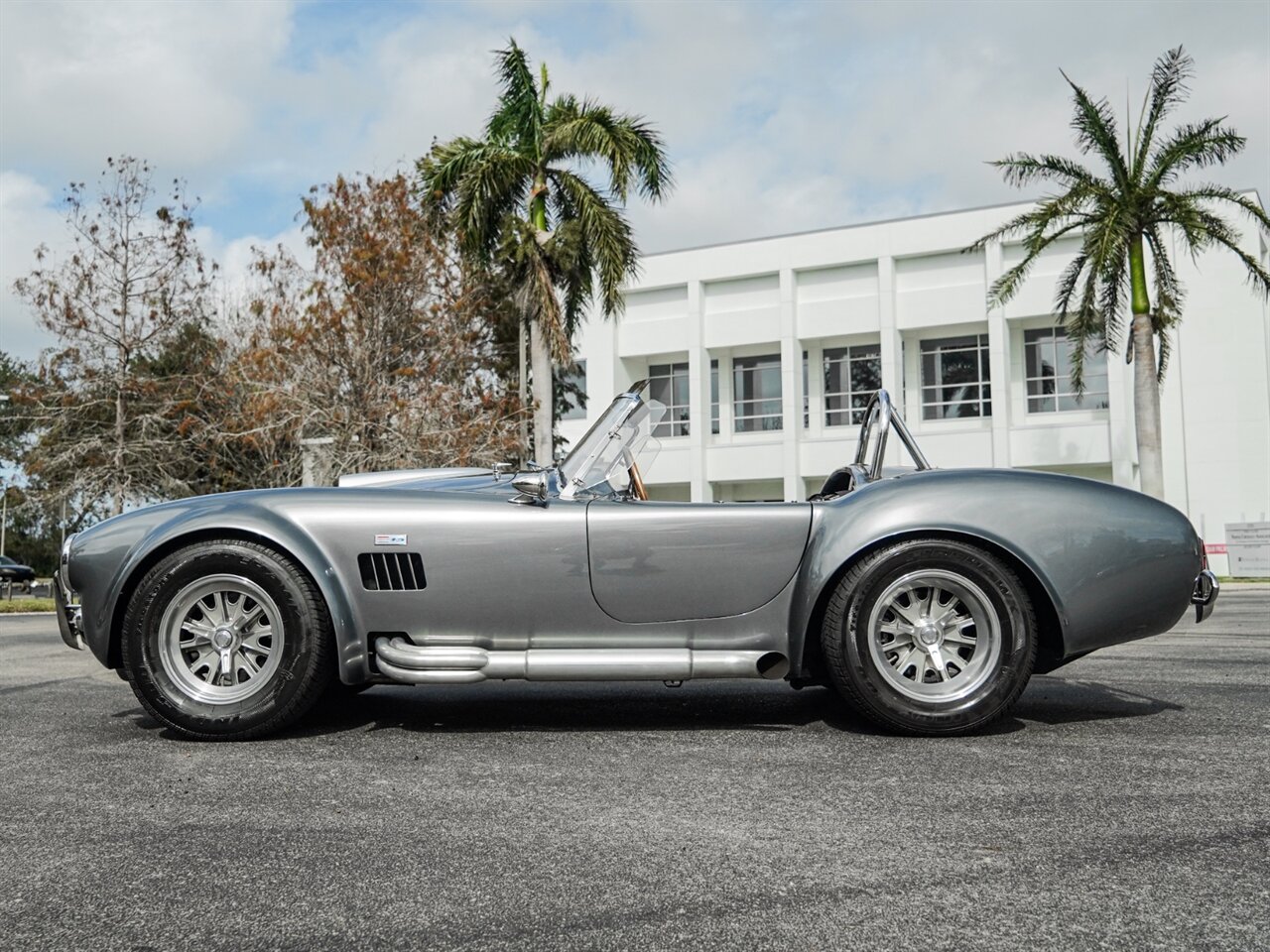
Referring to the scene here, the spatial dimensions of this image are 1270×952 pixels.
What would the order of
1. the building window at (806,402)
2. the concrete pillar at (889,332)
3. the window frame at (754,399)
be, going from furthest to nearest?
the window frame at (754,399)
the building window at (806,402)
the concrete pillar at (889,332)

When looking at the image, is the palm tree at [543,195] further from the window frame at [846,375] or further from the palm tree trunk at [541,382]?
the window frame at [846,375]

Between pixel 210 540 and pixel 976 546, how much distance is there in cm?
286

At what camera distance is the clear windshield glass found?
4.34 m

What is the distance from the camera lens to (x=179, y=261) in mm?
22719

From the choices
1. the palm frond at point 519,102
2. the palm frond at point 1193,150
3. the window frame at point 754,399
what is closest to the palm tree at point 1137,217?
the palm frond at point 1193,150

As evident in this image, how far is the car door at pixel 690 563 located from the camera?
398 cm

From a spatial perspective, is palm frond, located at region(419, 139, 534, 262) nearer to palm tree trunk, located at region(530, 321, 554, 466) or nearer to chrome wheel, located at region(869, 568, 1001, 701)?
palm tree trunk, located at region(530, 321, 554, 466)

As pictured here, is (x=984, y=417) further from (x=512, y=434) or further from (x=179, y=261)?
(x=179, y=261)

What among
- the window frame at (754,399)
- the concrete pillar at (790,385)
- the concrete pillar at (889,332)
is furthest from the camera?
the window frame at (754,399)

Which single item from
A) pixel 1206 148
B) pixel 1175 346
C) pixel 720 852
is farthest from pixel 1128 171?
pixel 720 852

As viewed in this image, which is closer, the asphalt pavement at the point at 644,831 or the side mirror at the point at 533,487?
the asphalt pavement at the point at 644,831

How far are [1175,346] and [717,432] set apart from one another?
47.4ft

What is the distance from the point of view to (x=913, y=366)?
3522 cm

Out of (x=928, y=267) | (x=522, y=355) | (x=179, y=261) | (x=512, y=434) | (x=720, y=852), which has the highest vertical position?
(x=928, y=267)
